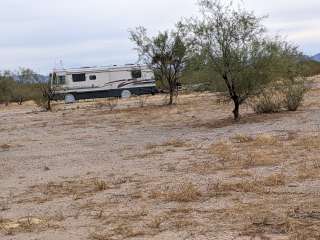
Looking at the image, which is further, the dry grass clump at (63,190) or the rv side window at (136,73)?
the rv side window at (136,73)

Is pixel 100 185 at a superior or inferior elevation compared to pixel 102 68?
inferior

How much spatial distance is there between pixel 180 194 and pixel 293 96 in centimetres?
1493

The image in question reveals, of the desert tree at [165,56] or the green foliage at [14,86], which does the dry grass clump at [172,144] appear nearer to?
the desert tree at [165,56]

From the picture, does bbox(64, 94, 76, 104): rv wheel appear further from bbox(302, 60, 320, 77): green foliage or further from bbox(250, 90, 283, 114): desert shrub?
bbox(250, 90, 283, 114): desert shrub

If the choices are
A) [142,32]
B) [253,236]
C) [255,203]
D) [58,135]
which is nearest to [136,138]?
[58,135]

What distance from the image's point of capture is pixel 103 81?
158 ft

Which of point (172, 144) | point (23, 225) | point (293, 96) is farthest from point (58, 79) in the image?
point (23, 225)

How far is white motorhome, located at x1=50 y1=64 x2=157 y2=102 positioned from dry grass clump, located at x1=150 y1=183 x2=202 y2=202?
38.7 metres

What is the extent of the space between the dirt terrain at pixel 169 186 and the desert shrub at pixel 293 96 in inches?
197

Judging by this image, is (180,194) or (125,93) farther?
(125,93)

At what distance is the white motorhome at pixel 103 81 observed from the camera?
4741cm

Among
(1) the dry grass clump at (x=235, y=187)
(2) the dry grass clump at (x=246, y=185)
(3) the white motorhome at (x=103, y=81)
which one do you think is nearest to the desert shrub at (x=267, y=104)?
(2) the dry grass clump at (x=246, y=185)

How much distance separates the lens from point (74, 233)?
21.0 ft

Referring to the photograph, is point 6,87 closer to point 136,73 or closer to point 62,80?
point 62,80
